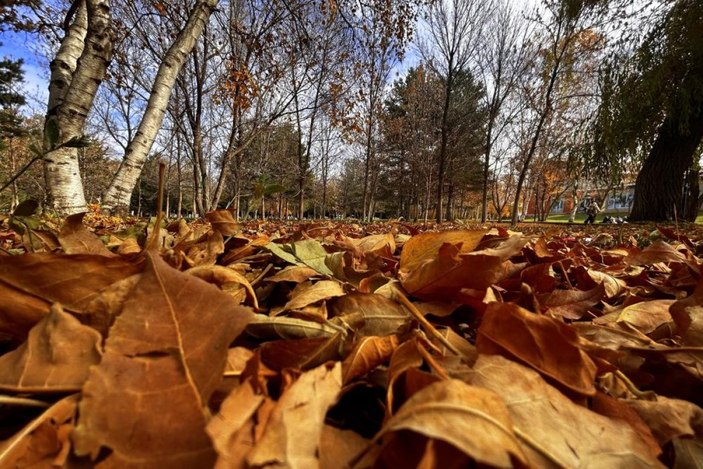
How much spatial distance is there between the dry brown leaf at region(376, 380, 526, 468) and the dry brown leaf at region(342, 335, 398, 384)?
10cm

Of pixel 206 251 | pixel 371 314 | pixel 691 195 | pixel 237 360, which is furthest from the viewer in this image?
pixel 691 195

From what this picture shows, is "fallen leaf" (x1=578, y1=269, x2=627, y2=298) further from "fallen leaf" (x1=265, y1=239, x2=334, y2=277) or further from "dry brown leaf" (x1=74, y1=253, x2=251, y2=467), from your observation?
"dry brown leaf" (x1=74, y1=253, x2=251, y2=467)

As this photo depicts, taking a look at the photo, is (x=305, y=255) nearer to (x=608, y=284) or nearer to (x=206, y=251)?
(x=206, y=251)

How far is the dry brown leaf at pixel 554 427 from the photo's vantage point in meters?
0.28

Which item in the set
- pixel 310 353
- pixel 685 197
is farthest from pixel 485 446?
pixel 685 197

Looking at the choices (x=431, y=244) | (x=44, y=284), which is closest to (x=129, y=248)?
(x=44, y=284)

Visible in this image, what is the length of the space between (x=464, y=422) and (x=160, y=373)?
25cm

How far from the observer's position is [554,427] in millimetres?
306

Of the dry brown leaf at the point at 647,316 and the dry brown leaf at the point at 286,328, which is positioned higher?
the dry brown leaf at the point at 286,328

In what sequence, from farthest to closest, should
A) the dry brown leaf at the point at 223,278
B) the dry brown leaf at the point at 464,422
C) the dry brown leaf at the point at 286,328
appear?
the dry brown leaf at the point at 223,278, the dry brown leaf at the point at 286,328, the dry brown leaf at the point at 464,422

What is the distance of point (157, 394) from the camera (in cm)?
29

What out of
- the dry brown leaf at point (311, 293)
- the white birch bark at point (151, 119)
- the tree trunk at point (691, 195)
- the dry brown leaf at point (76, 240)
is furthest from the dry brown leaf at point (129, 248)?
the tree trunk at point (691, 195)

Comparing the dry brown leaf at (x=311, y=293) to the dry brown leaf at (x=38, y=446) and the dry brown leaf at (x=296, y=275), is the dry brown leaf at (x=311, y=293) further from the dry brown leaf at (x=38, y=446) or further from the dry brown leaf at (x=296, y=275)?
the dry brown leaf at (x=38, y=446)

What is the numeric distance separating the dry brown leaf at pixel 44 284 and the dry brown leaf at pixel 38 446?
0.14 m
